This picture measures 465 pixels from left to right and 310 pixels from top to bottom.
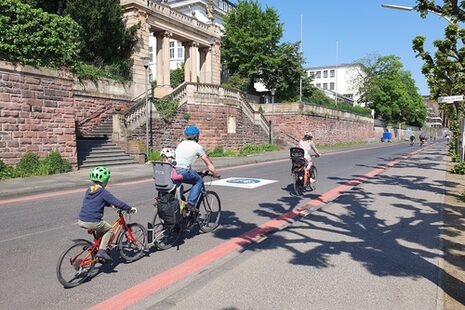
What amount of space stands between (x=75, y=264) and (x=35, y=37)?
1233cm

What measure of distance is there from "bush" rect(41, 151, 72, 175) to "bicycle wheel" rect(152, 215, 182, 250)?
1012cm

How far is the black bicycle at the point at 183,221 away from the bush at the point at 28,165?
960cm

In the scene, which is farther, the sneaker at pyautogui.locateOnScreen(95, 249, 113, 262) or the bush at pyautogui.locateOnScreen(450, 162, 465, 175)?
the bush at pyautogui.locateOnScreen(450, 162, 465, 175)

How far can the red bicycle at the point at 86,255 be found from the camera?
14.1 ft

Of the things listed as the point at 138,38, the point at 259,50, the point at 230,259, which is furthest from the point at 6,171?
the point at 259,50

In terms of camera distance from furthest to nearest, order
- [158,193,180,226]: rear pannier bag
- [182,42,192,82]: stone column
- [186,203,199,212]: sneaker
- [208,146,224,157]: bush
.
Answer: [182,42,192,82]: stone column, [208,146,224,157]: bush, [186,203,199,212]: sneaker, [158,193,180,226]: rear pannier bag

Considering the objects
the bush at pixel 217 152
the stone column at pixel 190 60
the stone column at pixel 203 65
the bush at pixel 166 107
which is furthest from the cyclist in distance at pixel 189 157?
the stone column at pixel 203 65

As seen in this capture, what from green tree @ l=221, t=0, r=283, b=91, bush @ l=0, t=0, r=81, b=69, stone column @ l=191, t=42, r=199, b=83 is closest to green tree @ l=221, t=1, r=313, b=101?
green tree @ l=221, t=0, r=283, b=91

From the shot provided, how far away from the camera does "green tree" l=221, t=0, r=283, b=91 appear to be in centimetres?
4309

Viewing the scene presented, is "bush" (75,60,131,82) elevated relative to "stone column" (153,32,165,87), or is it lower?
lower

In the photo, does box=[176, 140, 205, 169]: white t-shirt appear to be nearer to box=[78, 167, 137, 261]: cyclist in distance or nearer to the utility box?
box=[78, 167, 137, 261]: cyclist in distance

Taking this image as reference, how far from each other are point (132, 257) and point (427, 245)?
14.2 ft

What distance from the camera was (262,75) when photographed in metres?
45.0

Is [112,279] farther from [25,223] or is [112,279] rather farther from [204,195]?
[25,223]
